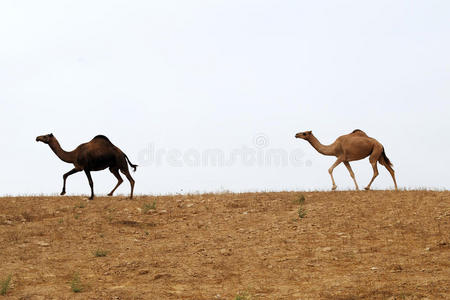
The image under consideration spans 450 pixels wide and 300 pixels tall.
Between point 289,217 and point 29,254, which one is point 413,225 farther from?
point 29,254

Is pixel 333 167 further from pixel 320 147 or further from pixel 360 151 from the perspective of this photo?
pixel 320 147

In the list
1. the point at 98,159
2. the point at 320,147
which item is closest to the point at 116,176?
the point at 98,159

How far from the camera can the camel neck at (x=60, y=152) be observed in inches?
745

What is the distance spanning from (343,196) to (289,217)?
2588 mm

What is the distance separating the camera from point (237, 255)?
12008mm

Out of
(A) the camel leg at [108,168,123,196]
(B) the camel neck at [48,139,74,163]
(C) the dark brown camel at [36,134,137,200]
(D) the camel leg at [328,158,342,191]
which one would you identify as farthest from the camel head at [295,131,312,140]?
(B) the camel neck at [48,139,74,163]

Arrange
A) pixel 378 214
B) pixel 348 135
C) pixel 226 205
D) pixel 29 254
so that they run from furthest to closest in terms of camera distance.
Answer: pixel 348 135 < pixel 226 205 < pixel 378 214 < pixel 29 254

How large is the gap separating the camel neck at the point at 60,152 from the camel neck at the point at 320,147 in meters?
8.26

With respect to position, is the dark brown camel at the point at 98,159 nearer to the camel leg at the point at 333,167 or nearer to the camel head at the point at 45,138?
the camel head at the point at 45,138

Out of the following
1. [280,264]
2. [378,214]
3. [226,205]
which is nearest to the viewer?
[280,264]

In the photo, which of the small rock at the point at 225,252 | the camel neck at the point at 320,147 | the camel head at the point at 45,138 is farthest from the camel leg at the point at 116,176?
the small rock at the point at 225,252

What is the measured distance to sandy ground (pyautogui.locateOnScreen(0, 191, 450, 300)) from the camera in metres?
10.1

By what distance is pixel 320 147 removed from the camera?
65.4 feet

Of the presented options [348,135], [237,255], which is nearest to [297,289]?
[237,255]
